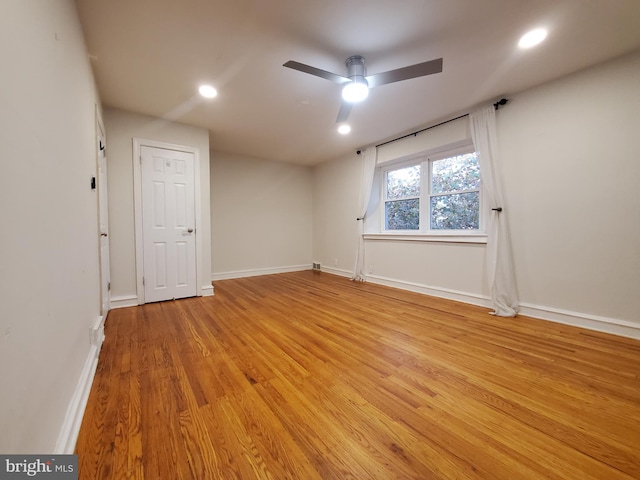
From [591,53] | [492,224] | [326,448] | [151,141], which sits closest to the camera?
[326,448]

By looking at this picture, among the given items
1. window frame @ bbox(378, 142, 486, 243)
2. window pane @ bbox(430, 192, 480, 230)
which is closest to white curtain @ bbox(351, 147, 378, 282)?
window frame @ bbox(378, 142, 486, 243)

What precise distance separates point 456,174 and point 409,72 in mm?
2001

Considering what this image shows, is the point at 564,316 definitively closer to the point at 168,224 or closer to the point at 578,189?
the point at 578,189

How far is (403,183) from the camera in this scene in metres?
4.28

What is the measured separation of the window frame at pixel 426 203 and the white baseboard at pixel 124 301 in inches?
144

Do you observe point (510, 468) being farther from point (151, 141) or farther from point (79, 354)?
point (151, 141)

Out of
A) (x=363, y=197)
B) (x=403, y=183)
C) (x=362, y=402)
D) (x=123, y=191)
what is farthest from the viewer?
(x=363, y=197)

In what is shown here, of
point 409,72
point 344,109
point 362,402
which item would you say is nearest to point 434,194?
point 344,109

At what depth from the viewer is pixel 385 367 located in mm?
1809

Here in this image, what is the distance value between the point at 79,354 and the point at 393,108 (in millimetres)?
3689

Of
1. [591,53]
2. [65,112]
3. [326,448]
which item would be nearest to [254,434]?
[326,448]

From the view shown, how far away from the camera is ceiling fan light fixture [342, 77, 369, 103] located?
86.4 inches

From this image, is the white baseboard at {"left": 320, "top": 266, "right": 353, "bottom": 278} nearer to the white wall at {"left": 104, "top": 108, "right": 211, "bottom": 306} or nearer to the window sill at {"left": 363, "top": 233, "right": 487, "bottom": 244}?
the window sill at {"left": 363, "top": 233, "right": 487, "bottom": 244}

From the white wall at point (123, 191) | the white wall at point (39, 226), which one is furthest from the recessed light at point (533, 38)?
the white wall at point (123, 191)
